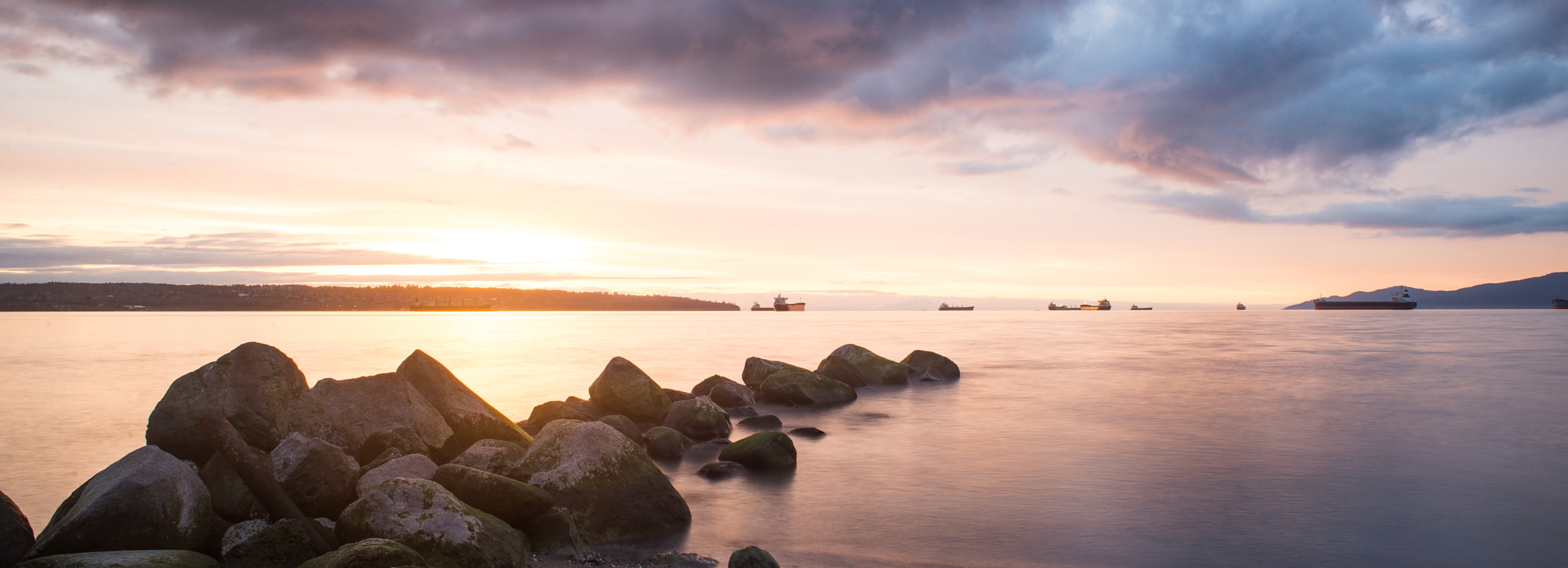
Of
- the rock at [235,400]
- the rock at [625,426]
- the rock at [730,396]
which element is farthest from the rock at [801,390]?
the rock at [235,400]

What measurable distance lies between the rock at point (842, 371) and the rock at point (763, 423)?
826 centimetres

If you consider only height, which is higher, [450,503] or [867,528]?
[450,503]

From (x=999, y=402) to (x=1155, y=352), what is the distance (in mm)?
31107

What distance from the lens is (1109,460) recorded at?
663 inches

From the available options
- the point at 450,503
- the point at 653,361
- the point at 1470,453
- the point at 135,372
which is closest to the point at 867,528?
the point at 450,503

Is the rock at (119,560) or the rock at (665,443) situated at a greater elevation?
the rock at (119,560)

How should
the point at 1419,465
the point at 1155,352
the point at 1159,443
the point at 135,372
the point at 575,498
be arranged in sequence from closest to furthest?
1. the point at 575,498
2. the point at 1419,465
3. the point at 1159,443
4. the point at 135,372
5. the point at 1155,352

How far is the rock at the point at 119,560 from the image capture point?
6.96 meters

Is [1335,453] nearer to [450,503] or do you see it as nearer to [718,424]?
[718,424]

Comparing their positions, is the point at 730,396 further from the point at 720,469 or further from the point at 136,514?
the point at 136,514

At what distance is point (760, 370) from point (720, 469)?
12364mm

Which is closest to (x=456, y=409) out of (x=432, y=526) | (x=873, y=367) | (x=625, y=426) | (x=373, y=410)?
(x=373, y=410)

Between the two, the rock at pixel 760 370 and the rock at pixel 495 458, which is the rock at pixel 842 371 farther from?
the rock at pixel 495 458

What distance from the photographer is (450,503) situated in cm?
852
